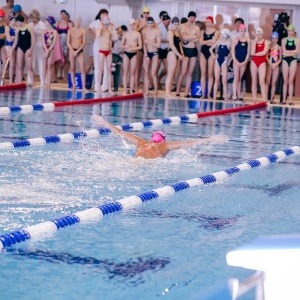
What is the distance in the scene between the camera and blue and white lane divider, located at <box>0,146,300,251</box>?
Result: 4473 mm

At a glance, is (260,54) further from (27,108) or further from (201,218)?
(201,218)

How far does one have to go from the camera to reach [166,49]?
1677cm

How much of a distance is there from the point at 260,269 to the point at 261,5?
17.8 m

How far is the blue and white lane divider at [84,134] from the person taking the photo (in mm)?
8312

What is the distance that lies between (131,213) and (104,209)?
209 millimetres

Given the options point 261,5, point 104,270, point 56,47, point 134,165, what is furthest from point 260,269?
point 261,5

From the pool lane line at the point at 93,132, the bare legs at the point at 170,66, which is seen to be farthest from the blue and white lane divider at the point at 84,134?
the bare legs at the point at 170,66

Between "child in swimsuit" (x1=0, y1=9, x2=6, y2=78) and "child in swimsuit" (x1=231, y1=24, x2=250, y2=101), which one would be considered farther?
"child in swimsuit" (x1=0, y1=9, x2=6, y2=78)

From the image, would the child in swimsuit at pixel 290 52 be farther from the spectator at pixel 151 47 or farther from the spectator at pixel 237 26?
the spectator at pixel 151 47

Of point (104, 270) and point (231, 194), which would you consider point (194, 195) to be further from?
point (104, 270)

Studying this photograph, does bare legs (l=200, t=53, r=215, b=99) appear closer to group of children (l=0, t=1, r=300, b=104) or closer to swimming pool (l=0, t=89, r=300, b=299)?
group of children (l=0, t=1, r=300, b=104)

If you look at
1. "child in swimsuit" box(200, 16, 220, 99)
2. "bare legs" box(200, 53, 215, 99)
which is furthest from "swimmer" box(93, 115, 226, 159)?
"bare legs" box(200, 53, 215, 99)

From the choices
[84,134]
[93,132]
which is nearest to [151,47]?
[93,132]

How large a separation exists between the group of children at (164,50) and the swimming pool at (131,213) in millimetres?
5510
